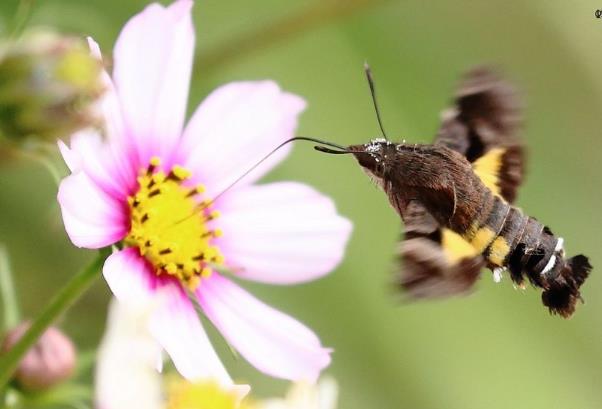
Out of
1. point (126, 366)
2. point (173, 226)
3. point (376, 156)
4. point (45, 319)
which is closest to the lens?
point (126, 366)

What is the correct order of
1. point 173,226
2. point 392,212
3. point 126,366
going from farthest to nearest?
point 392,212 < point 173,226 < point 126,366

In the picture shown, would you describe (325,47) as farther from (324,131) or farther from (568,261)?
(568,261)

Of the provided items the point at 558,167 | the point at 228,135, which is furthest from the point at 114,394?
the point at 558,167

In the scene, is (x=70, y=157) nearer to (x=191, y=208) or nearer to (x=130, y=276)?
(x=130, y=276)

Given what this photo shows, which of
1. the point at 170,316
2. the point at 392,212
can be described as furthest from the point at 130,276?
the point at 392,212

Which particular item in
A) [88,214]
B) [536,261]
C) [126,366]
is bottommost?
[126,366]

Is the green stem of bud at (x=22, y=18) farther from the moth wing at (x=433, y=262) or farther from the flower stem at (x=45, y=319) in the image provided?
the moth wing at (x=433, y=262)

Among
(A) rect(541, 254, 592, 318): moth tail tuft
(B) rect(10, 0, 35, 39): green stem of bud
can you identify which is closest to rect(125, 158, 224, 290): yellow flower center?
(B) rect(10, 0, 35, 39): green stem of bud
